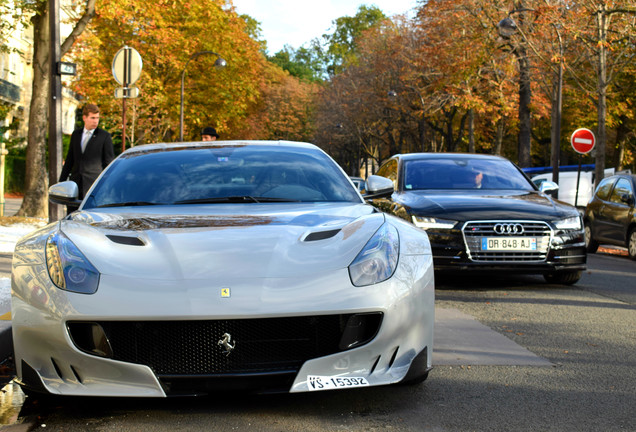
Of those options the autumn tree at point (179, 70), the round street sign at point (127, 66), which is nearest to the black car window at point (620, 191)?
the round street sign at point (127, 66)

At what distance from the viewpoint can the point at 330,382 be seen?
3684 millimetres

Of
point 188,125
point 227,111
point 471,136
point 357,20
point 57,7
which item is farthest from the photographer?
point 357,20

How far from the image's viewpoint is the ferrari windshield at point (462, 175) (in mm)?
10141

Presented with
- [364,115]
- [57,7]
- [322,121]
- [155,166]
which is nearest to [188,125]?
[364,115]

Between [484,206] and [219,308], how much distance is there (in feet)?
18.5

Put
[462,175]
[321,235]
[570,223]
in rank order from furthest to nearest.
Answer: [462,175]
[570,223]
[321,235]

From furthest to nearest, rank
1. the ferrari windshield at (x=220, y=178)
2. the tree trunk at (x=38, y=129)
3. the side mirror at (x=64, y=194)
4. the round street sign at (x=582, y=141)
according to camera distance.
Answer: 1. the round street sign at (x=582, y=141)
2. the tree trunk at (x=38, y=129)
3. the side mirror at (x=64, y=194)
4. the ferrari windshield at (x=220, y=178)

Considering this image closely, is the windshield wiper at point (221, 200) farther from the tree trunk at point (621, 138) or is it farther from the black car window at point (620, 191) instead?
the tree trunk at point (621, 138)

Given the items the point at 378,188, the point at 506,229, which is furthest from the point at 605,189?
the point at 378,188

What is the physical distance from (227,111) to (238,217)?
40.1 m

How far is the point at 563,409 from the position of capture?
4094 millimetres

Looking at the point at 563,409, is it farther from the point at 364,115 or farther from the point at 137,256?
the point at 364,115

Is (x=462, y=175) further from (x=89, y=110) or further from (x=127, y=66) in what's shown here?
(x=127, y=66)

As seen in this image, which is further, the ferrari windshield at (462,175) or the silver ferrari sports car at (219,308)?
the ferrari windshield at (462,175)
